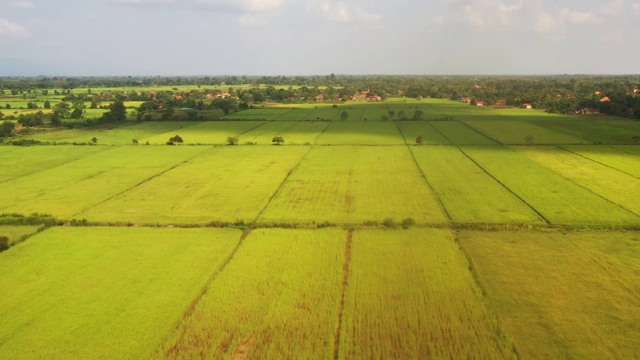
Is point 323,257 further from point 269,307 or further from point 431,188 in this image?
point 431,188

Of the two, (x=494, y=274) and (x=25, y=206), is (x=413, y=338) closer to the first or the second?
(x=494, y=274)

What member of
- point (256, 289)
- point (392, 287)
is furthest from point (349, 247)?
point (256, 289)

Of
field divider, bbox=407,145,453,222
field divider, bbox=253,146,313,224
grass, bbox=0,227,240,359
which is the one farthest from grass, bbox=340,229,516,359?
field divider, bbox=253,146,313,224

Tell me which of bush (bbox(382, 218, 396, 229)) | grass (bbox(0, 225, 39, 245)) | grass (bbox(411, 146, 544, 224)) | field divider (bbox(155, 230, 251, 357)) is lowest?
field divider (bbox(155, 230, 251, 357))

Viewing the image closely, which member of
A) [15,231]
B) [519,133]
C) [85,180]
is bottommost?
[15,231]

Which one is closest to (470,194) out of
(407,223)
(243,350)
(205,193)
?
(407,223)

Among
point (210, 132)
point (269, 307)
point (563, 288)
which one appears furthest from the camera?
point (210, 132)

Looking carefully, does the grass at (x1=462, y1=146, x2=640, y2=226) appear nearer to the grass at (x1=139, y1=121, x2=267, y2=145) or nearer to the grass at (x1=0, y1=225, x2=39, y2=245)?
the grass at (x1=0, y1=225, x2=39, y2=245)

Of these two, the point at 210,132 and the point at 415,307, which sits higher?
the point at 210,132
